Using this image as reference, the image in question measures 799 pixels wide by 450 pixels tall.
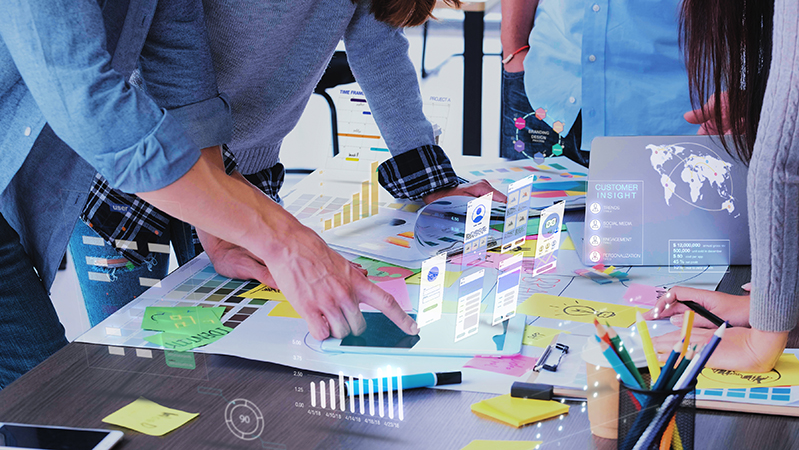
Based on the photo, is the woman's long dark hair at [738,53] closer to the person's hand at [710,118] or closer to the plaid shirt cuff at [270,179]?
the person's hand at [710,118]

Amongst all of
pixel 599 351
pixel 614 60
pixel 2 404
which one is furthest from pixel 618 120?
pixel 2 404

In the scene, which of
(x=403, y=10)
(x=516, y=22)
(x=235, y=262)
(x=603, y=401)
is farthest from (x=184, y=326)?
(x=516, y=22)

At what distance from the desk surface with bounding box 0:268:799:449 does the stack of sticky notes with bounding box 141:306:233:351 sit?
28 mm

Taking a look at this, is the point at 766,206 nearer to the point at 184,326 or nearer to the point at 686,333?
the point at 686,333

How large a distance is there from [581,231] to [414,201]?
0.31 metres

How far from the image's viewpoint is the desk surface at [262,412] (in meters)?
0.58

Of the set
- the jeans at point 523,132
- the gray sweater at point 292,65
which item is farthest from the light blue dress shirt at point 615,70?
the gray sweater at point 292,65

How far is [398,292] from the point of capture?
0.84m

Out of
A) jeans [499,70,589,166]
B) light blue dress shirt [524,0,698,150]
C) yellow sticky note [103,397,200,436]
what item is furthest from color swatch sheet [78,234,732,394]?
light blue dress shirt [524,0,698,150]

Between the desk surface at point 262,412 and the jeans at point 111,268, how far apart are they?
0.33 feet

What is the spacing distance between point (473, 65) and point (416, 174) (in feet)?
2.81

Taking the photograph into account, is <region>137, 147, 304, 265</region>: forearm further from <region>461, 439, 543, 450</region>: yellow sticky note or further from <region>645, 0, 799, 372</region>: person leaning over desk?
<region>645, 0, 799, 372</region>: person leaning over desk

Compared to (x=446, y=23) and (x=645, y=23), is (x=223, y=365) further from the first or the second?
(x=446, y=23)

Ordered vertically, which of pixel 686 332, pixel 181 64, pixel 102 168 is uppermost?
pixel 181 64
